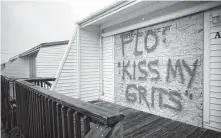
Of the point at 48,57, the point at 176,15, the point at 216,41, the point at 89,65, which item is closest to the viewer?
the point at 216,41

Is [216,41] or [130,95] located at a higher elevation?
[216,41]

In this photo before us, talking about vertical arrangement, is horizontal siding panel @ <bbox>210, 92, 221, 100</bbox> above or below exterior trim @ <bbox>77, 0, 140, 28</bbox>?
below

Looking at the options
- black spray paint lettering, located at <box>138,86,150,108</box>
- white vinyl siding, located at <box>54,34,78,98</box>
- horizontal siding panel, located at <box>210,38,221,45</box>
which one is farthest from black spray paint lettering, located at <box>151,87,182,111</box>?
white vinyl siding, located at <box>54,34,78,98</box>

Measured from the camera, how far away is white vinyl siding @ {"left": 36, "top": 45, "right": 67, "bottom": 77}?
9.01 metres

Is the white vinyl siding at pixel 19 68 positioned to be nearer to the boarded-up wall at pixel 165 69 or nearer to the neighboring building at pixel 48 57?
the neighboring building at pixel 48 57

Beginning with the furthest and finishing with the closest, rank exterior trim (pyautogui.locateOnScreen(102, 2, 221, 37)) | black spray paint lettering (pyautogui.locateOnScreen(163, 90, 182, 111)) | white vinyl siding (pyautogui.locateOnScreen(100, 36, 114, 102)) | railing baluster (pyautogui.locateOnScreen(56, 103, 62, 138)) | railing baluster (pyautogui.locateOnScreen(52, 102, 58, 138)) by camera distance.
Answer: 1. white vinyl siding (pyautogui.locateOnScreen(100, 36, 114, 102))
2. black spray paint lettering (pyautogui.locateOnScreen(163, 90, 182, 111))
3. exterior trim (pyautogui.locateOnScreen(102, 2, 221, 37))
4. railing baluster (pyautogui.locateOnScreen(52, 102, 58, 138))
5. railing baluster (pyautogui.locateOnScreen(56, 103, 62, 138))

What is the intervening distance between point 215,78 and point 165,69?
3.89 ft

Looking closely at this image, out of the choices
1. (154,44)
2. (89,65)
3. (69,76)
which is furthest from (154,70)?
(69,76)

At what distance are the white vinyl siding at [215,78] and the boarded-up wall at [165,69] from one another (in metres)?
0.21

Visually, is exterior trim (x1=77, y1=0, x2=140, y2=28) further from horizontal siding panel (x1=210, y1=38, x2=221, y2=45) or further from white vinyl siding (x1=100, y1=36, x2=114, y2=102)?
horizontal siding panel (x1=210, y1=38, x2=221, y2=45)

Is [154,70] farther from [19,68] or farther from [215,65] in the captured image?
[19,68]

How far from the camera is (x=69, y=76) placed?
570cm

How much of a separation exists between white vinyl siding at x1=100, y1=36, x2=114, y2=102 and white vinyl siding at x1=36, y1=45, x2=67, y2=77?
469cm

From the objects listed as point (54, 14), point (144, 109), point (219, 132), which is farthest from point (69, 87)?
point (54, 14)
